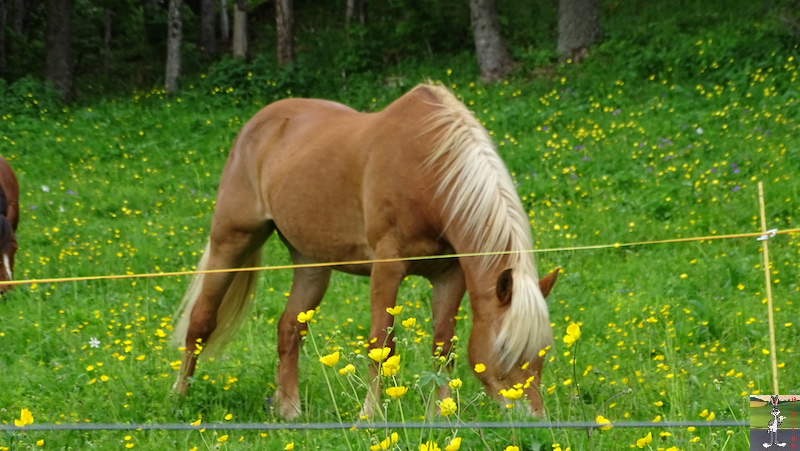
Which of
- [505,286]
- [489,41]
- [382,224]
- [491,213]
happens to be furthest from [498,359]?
[489,41]

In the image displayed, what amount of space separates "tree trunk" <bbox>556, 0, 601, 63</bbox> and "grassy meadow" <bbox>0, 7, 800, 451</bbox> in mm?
763

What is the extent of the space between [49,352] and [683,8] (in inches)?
582

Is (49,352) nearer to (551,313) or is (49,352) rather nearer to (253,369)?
(253,369)

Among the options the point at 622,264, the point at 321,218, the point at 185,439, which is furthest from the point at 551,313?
the point at 185,439

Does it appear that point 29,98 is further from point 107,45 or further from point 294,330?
point 294,330

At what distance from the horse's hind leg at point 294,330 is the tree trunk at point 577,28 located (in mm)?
10795

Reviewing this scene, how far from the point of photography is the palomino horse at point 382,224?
426 centimetres

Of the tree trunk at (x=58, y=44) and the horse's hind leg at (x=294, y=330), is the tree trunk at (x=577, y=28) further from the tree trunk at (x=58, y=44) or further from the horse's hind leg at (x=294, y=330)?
the horse's hind leg at (x=294, y=330)

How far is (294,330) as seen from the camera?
19.6 feet

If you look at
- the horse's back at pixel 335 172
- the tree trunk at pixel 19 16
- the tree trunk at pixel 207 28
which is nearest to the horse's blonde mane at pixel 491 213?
the horse's back at pixel 335 172

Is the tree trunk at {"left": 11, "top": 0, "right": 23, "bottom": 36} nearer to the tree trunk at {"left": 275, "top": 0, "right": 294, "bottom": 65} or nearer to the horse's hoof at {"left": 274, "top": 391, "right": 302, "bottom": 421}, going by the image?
the tree trunk at {"left": 275, "top": 0, "right": 294, "bottom": 65}

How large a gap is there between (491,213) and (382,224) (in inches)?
27.7

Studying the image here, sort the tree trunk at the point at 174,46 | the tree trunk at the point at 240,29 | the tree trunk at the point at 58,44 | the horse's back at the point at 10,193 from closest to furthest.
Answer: the horse's back at the point at 10,193
the tree trunk at the point at 174,46
the tree trunk at the point at 58,44
the tree trunk at the point at 240,29

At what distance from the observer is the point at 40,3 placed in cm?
2895
